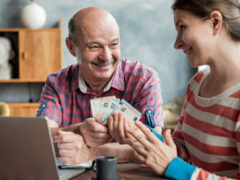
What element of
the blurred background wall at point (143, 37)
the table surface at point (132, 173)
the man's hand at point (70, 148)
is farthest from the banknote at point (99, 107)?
the blurred background wall at point (143, 37)

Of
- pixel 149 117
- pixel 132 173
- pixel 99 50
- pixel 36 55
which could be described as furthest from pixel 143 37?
pixel 132 173

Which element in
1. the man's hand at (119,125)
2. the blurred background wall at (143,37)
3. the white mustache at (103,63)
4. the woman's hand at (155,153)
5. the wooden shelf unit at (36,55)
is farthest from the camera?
the blurred background wall at (143,37)

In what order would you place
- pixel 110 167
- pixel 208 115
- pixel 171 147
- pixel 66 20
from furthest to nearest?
pixel 66 20 < pixel 208 115 < pixel 171 147 < pixel 110 167

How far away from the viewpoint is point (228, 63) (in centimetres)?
140

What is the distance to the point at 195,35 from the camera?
142 cm

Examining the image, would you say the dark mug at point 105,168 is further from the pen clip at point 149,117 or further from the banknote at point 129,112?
the pen clip at point 149,117

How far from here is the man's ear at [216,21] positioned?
54.5 inches

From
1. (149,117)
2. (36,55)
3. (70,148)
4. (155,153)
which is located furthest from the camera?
(36,55)

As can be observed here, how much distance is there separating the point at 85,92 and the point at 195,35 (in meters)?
0.96

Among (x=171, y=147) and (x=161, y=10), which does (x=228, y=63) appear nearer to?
(x=171, y=147)

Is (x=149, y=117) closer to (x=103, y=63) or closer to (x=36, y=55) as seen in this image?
(x=103, y=63)

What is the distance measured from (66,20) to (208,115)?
4209mm

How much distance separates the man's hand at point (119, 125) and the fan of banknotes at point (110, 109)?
0.10ft

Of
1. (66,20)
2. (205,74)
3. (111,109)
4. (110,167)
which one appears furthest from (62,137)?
(66,20)
